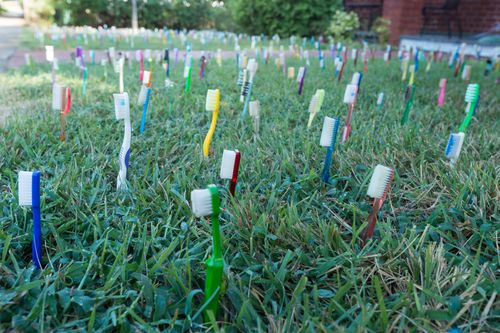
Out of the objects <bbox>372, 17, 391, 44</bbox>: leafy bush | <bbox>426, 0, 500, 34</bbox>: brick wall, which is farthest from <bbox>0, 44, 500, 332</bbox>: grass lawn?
<bbox>426, 0, 500, 34</bbox>: brick wall

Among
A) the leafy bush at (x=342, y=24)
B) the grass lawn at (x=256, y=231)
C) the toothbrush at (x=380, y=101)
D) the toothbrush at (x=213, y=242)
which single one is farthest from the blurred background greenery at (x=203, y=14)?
the toothbrush at (x=213, y=242)

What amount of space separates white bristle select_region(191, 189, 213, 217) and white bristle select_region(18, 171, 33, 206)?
460mm

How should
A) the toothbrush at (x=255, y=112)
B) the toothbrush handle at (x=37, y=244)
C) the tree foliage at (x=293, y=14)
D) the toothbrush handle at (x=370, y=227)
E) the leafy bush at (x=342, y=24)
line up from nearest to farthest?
the toothbrush handle at (x=37, y=244) < the toothbrush handle at (x=370, y=227) < the toothbrush at (x=255, y=112) < the leafy bush at (x=342, y=24) < the tree foliage at (x=293, y=14)

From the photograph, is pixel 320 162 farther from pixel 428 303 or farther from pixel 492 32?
pixel 492 32

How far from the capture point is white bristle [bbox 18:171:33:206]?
107cm

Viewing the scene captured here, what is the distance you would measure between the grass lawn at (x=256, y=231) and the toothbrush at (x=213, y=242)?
0.20 ft

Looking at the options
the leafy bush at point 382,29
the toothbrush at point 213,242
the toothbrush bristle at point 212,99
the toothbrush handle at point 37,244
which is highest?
the leafy bush at point 382,29

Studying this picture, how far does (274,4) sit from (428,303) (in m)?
10.00

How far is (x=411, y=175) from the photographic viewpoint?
1.80 m

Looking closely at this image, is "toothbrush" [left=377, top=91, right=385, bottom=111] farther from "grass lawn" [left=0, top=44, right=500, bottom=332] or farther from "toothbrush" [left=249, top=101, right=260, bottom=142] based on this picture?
"toothbrush" [left=249, top=101, right=260, bottom=142]

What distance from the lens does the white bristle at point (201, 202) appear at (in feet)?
2.85

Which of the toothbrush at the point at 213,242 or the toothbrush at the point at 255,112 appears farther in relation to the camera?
the toothbrush at the point at 255,112

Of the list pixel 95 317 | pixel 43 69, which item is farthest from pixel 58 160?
pixel 43 69

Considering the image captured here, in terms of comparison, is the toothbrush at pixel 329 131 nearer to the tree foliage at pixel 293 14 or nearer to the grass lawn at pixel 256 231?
the grass lawn at pixel 256 231
